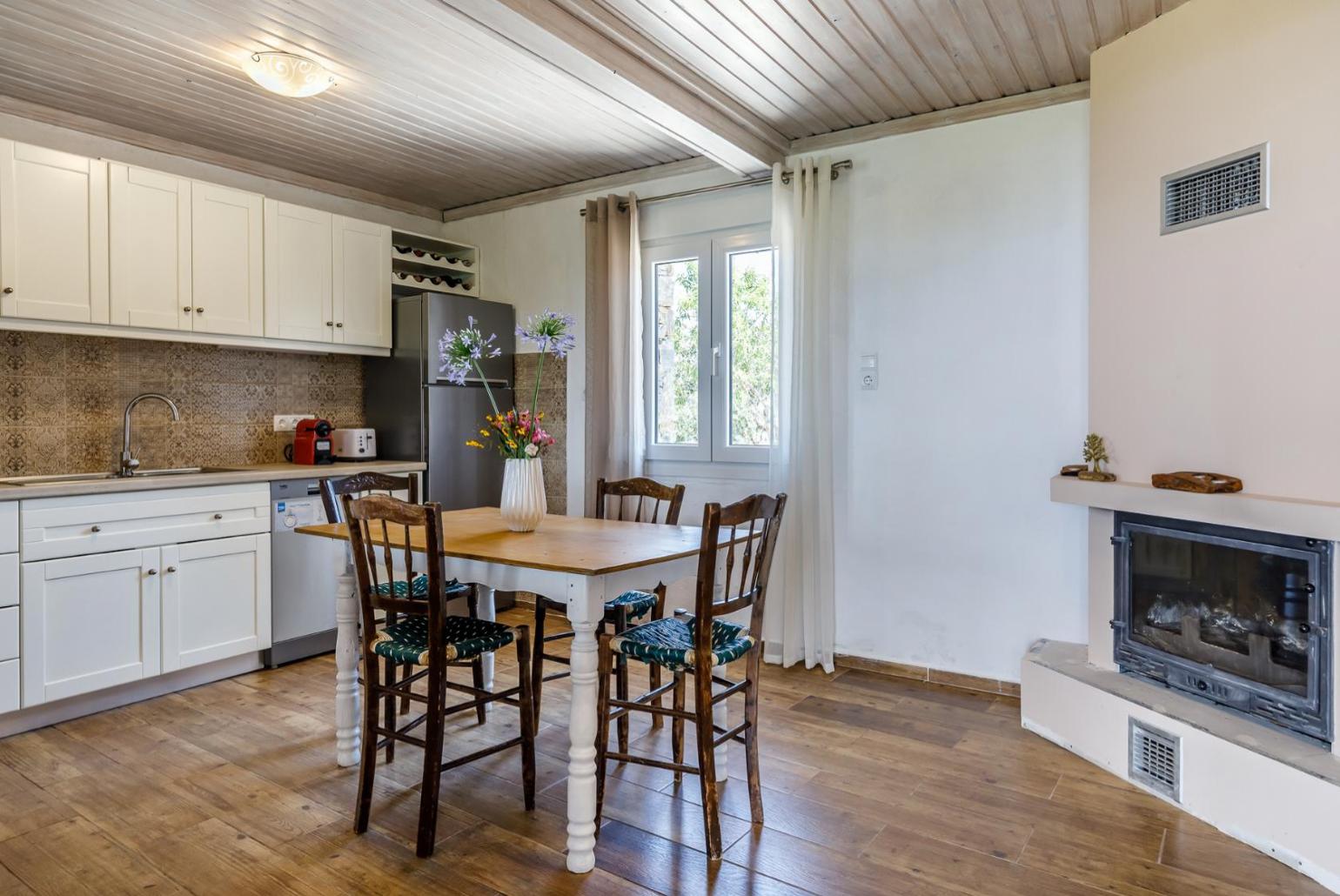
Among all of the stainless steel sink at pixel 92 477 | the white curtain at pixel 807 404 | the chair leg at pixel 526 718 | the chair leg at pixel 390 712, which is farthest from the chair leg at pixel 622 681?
the stainless steel sink at pixel 92 477

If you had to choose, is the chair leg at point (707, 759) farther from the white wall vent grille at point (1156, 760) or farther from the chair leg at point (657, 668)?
the white wall vent grille at point (1156, 760)

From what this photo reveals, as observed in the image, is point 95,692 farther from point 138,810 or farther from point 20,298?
point 20,298

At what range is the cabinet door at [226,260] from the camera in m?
3.76

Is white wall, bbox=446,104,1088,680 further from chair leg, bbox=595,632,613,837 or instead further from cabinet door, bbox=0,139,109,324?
cabinet door, bbox=0,139,109,324

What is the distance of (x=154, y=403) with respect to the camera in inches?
155

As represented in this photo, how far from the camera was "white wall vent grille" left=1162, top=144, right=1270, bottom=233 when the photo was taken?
2451 millimetres

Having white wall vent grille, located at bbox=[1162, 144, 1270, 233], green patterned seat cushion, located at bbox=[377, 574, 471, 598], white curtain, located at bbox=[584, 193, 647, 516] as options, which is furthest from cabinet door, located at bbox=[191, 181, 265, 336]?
white wall vent grille, located at bbox=[1162, 144, 1270, 233]

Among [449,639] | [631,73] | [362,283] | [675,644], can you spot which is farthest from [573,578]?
[362,283]

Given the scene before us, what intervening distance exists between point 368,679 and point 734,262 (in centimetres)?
275

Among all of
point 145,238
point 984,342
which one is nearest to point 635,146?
point 984,342

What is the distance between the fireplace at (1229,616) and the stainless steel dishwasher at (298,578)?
3244 mm

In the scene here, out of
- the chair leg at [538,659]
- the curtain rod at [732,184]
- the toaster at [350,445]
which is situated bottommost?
the chair leg at [538,659]

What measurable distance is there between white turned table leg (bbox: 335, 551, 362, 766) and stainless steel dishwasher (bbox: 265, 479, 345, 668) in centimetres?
110

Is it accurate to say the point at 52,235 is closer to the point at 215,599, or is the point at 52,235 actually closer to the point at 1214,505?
the point at 215,599
